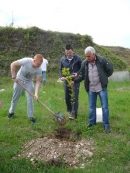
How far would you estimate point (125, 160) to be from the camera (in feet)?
15.9

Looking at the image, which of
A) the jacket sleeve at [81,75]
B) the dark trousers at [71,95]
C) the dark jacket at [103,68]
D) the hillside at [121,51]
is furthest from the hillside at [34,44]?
the dark jacket at [103,68]

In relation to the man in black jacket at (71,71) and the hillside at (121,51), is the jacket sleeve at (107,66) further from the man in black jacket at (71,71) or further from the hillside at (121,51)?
the hillside at (121,51)

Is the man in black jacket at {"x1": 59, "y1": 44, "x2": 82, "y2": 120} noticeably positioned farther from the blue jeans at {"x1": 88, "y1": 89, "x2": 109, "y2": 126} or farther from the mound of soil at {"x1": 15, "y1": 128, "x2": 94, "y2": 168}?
the mound of soil at {"x1": 15, "y1": 128, "x2": 94, "y2": 168}

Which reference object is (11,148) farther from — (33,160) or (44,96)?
(44,96)

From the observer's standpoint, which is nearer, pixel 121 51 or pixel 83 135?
pixel 83 135

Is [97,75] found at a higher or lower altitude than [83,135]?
higher

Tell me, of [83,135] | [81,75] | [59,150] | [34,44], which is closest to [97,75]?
[81,75]

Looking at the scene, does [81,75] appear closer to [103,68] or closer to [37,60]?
[103,68]

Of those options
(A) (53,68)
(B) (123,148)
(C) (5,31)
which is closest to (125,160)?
(B) (123,148)

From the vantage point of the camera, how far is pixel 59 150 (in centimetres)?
508

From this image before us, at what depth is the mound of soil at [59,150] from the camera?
4828 mm

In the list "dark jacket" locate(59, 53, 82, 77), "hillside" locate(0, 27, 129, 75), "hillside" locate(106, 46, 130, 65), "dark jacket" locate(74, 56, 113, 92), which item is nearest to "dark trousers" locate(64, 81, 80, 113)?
"dark jacket" locate(59, 53, 82, 77)

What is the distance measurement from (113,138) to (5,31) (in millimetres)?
15312

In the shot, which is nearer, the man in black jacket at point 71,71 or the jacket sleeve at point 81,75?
the jacket sleeve at point 81,75
